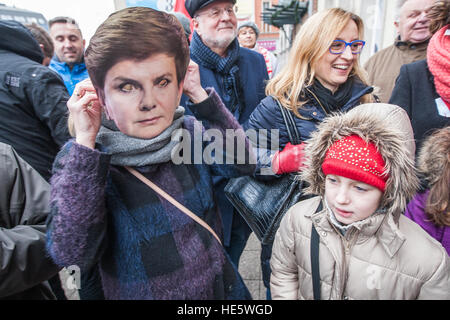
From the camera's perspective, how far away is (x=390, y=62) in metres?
2.46

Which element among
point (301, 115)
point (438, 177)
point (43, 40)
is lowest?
point (438, 177)

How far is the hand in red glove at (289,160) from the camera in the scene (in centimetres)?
143

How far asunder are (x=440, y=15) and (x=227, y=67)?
1.37 meters

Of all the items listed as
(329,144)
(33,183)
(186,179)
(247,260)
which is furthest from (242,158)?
(247,260)

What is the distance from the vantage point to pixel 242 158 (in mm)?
1136

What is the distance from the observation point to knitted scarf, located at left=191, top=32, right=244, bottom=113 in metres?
1.62

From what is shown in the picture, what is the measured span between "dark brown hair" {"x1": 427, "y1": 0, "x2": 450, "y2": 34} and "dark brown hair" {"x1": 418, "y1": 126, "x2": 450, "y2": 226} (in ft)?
2.66

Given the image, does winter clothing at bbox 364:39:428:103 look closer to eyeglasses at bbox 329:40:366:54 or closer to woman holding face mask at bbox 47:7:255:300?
eyeglasses at bbox 329:40:366:54

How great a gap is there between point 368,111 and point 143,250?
103 cm

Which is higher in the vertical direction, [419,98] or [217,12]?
[217,12]

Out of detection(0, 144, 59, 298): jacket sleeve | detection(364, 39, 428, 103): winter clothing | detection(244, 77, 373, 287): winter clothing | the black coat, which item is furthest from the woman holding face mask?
detection(364, 39, 428, 103): winter clothing

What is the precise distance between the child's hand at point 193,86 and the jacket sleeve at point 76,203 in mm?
358

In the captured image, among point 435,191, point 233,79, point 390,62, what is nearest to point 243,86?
point 233,79

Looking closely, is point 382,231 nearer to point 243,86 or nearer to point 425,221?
point 425,221
